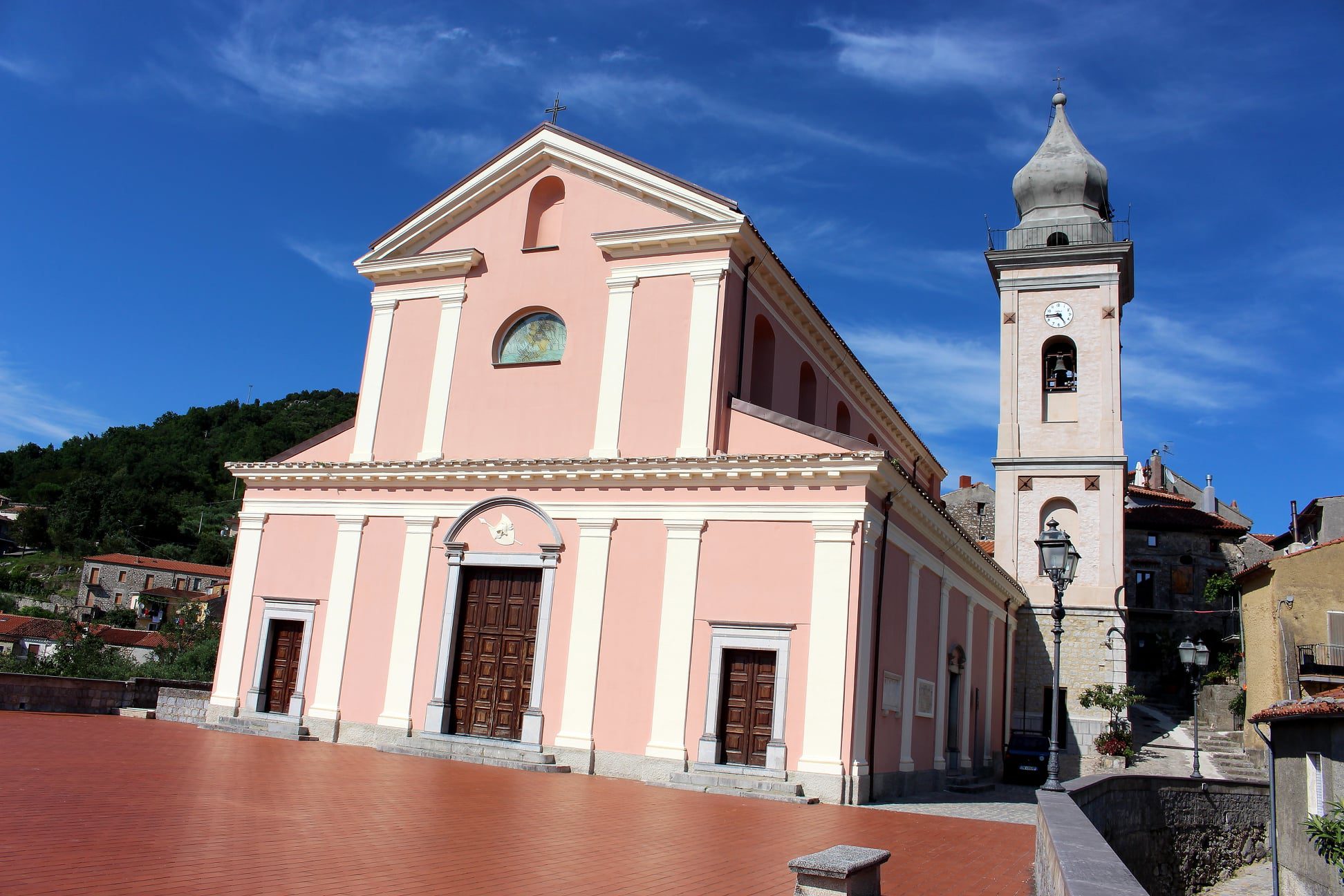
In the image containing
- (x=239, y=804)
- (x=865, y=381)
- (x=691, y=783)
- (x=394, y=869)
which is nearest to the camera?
(x=394, y=869)

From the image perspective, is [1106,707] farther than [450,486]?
Yes

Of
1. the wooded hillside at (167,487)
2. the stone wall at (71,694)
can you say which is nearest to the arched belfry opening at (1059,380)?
the stone wall at (71,694)

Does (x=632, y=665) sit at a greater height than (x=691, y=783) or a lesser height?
greater

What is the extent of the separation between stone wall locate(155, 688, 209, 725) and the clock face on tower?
26.6 m

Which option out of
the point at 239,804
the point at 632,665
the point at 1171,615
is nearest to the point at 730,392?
the point at 632,665

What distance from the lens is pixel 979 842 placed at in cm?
1080

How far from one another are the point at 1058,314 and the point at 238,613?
25865mm

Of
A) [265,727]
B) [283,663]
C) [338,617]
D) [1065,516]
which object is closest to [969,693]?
[1065,516]

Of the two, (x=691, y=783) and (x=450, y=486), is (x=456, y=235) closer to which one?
(x=450, y=486)

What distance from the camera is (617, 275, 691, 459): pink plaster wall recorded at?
17281mm

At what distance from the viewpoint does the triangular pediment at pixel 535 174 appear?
1789 centimetres

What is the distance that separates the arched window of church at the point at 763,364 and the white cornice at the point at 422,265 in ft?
19.0

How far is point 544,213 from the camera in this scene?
19969 millimetres

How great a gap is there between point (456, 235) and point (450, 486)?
5.38 metres
